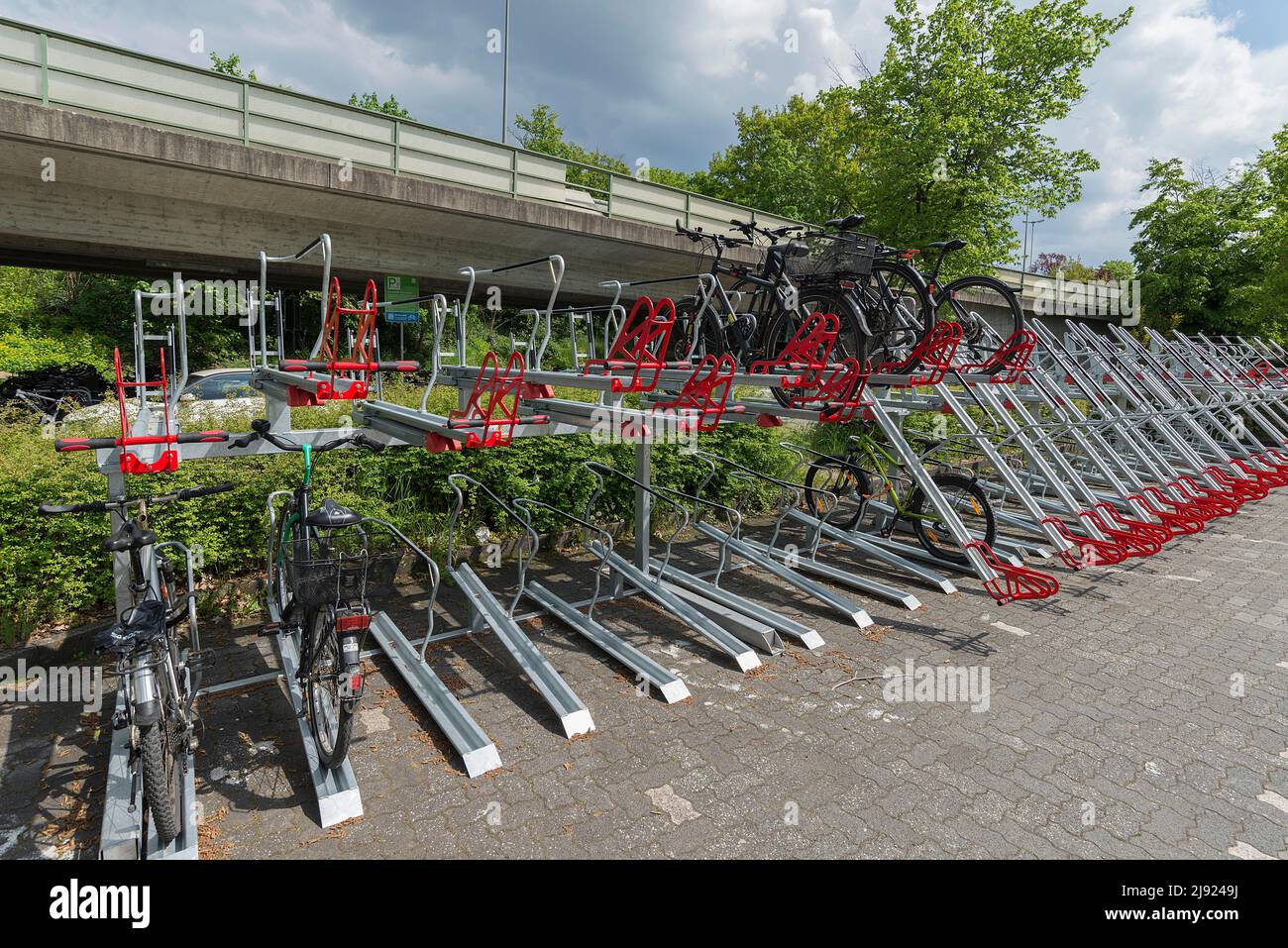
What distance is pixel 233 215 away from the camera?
1080 centimetres

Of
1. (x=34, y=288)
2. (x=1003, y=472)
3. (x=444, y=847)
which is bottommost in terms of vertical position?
(x=444, y=847)

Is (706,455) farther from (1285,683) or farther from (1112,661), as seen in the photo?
(1285,683)

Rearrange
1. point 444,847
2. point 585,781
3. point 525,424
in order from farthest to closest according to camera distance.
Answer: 1. point 525,424
2. point 585,781
3. point 444,847

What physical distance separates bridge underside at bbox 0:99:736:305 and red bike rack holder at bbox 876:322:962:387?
931 cm

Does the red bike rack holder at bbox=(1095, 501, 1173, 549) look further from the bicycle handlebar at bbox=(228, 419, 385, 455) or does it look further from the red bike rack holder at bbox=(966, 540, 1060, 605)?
the bicycle handlebar at bbox=(228, 419, 385, 455)

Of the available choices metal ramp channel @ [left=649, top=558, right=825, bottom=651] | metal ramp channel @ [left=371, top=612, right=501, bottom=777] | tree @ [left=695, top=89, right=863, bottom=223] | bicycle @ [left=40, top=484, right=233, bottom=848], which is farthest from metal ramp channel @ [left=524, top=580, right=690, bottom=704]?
tree @ [left=695, top=89, right=863, bottom=223]

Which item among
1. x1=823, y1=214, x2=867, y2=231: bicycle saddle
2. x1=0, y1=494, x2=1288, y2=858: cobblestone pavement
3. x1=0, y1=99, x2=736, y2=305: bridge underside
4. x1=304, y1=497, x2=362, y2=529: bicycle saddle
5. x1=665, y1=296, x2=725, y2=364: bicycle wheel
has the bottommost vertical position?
x1=0, y1=494, x2=1288, y2=858: cobblestone pavement

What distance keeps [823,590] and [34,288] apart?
71.0ft

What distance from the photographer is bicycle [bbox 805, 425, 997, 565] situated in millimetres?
6816

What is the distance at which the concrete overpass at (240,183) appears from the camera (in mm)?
8516

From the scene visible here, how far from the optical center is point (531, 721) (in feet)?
12.6

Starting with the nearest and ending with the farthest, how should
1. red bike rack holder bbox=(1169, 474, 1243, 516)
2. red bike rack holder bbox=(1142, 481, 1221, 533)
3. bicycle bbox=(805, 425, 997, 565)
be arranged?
bicycle bbox=(805, 425, 997, 565) → red bike rack holder bbox=(1142, 481, 1221, 533) → red bike rack holder bbox=(1169, 474, 1243, 516)

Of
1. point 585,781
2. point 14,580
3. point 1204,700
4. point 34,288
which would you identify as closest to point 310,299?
point 34,288

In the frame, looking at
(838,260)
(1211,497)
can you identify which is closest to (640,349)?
(838,260)
